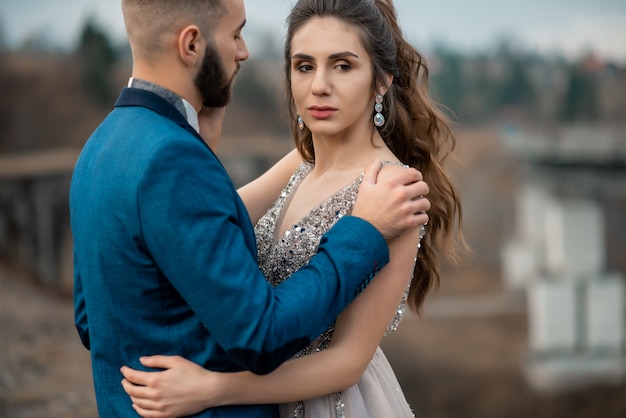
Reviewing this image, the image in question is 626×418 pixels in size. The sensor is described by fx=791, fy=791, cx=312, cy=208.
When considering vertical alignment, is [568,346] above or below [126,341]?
below

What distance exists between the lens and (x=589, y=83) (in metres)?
66.8

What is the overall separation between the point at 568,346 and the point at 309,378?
26769mm

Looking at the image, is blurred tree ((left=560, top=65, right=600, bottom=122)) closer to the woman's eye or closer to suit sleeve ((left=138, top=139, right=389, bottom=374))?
the woman's eye

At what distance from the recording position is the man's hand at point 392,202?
7.87 ft

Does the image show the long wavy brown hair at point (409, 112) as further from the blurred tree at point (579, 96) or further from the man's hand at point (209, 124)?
the blurred tree at point (579, 96)

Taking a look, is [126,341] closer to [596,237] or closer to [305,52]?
[305,52]

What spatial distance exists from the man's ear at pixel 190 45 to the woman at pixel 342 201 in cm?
54

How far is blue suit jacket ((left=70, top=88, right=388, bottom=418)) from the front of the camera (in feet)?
6.68

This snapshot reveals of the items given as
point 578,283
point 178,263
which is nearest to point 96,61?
point 578,283

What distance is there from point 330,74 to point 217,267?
962 millimetres

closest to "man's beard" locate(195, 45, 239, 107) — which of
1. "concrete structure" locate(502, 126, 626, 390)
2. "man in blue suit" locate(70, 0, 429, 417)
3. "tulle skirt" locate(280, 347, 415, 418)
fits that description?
"man in blue suit" locate(70, 0, 429, 417)

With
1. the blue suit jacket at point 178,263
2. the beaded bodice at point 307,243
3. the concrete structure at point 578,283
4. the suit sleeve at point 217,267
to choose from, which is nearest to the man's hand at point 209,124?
the blue suit jacket at point 178,263

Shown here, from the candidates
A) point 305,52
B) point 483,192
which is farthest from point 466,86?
point 305,52

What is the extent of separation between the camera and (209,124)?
2480mm
